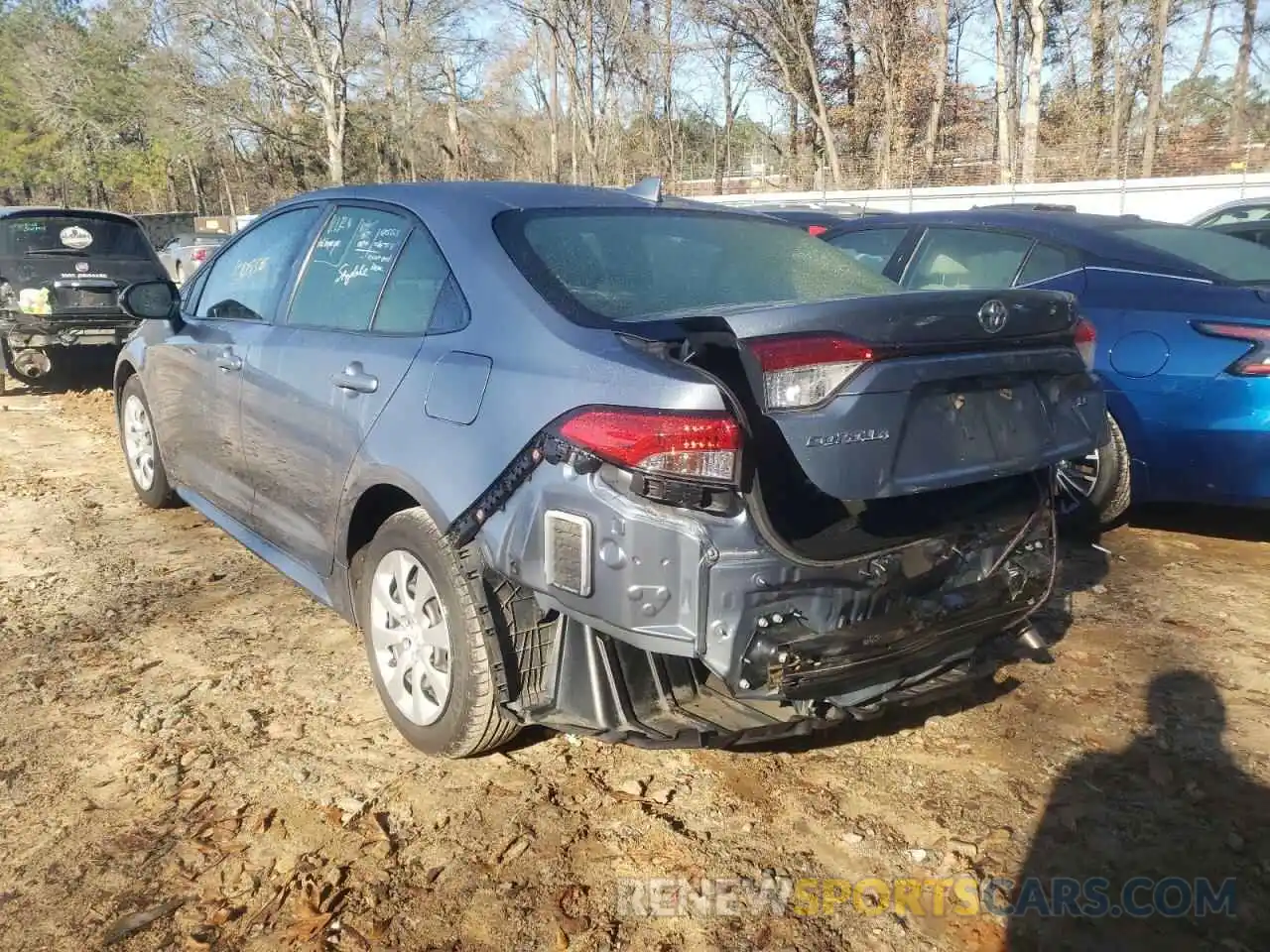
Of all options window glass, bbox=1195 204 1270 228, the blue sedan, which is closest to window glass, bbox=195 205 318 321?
the blue sedan

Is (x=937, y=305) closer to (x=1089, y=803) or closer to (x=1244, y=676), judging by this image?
(x=1089, y=803)

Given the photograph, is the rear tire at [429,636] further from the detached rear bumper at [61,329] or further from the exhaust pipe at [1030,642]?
the detached rear bumper at [61,329]

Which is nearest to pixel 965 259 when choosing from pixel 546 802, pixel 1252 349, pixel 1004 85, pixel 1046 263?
pixel 1046 263

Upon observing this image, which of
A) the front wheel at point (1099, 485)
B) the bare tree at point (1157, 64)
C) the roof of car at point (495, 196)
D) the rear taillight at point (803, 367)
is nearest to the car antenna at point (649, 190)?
the roof of car at point (495, 196)

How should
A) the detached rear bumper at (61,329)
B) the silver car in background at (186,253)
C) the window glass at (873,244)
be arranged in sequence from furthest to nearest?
the silver car in background at (186,253)
the detached rear bumper at (61,329)
the window glass at (873,244)

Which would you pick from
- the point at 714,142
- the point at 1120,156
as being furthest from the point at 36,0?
the point at 1120,156

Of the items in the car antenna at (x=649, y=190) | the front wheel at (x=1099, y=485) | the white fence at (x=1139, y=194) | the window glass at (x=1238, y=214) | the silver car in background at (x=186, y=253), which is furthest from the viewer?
the white fence at (x=1139, y=194)

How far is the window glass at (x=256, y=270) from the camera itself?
12.4 ft

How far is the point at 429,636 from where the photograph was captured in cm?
283

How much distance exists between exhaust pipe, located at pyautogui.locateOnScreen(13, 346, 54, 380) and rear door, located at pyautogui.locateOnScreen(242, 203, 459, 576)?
6.24 m

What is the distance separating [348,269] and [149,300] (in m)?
1.54

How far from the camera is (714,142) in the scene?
3812 centimetres

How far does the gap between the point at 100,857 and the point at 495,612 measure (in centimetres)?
115

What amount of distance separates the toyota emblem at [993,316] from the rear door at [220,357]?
96.1 inches
